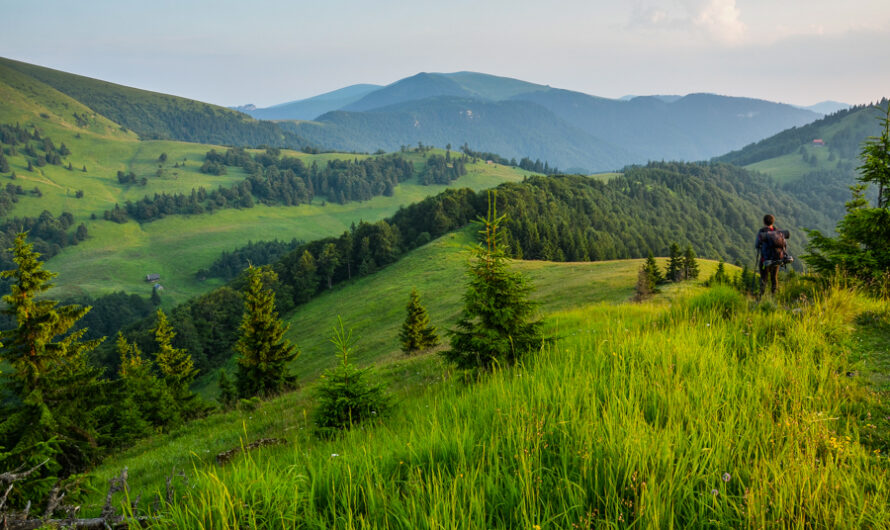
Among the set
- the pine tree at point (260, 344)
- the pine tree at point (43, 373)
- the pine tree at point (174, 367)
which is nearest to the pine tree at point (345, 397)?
the pine tree at point (43, 373)

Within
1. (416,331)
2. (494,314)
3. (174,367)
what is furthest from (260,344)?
(494,314)

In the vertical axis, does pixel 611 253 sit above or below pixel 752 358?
below

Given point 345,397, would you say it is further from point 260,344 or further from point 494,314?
point 260,344

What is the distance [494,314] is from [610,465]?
5.24 metres

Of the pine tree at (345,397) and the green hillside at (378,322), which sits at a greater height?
the pine tree at (345,397)

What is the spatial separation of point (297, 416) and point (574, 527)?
11.4 meters

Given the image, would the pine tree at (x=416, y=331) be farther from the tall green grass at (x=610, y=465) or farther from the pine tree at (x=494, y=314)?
the tall green grass at (x=610, y=465)

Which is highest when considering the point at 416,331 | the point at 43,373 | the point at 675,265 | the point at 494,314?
the point at 494,314

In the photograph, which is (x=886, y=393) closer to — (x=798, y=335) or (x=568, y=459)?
(x=798, y=335)

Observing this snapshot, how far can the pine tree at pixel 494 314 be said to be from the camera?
7355 mm

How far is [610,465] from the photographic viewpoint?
2.32 metres

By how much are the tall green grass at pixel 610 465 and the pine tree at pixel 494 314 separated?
3.25 meters

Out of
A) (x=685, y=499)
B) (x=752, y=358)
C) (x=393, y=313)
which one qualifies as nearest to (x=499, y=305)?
(x=752, y=358)

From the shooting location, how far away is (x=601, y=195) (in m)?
191
